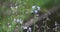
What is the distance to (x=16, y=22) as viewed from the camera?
2.75m

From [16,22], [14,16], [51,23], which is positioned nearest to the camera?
[16,22]

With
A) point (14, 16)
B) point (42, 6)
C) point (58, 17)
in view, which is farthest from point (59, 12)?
point (14, 16)

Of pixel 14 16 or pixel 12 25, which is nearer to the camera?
pixel 12 25

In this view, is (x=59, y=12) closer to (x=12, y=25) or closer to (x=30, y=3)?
(x=30, y=3)

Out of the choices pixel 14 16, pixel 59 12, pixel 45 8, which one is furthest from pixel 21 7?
pixel 59 12

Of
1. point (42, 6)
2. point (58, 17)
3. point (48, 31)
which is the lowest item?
point (48, 31)

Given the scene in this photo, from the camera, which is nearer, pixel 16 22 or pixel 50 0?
pixel 16 22

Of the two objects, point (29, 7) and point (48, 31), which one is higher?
point (29, 7)

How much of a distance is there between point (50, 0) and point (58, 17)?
1.02 feet

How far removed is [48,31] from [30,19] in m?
0.34

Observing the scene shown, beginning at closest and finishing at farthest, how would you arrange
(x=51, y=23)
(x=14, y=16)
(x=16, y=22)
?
(x=16, y=22) < (x=14, y=16) < (x=51, y=23)

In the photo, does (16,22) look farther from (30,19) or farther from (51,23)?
(51,23)

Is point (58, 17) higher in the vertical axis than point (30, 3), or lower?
lower

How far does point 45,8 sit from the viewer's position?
333cm
